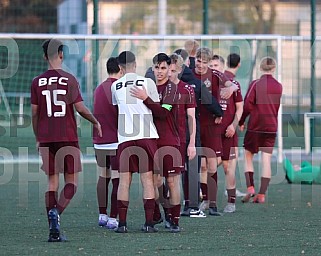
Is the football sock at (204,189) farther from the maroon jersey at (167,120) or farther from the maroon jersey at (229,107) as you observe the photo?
the maroon jersey at (167,120)

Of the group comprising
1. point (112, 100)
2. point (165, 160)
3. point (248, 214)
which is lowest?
point (248, 214)

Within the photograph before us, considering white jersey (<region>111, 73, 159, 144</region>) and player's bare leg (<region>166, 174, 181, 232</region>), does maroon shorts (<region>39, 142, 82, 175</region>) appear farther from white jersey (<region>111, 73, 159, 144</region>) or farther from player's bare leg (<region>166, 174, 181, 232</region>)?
player's bare leg (<region>166, 174, 181, 232</region>)

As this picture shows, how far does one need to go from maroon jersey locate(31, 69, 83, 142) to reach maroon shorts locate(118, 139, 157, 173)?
656 millimetres

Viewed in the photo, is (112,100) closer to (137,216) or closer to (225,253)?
(137,216)

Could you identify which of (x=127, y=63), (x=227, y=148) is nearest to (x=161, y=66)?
(x=127, y=63)

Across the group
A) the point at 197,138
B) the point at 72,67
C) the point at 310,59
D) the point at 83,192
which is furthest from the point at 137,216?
the point at 310,59

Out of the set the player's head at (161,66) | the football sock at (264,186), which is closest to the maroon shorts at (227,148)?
the football sock at (264,186)

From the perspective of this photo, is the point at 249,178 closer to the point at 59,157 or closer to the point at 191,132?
the point at 191,132

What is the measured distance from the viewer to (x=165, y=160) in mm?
9750

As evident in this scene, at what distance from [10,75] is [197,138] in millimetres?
8434

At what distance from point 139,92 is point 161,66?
0.53 metres

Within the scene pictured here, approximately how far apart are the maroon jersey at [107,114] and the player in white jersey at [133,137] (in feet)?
1.98

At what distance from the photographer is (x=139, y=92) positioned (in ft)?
30.3

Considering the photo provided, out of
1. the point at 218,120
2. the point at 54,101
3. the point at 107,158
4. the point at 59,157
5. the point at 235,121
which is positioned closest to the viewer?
the point at 54,101
